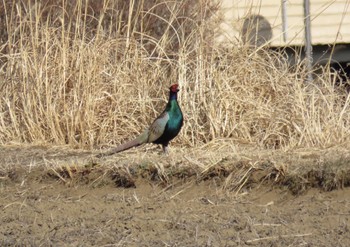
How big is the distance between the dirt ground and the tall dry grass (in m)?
0.96

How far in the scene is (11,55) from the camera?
996 cm

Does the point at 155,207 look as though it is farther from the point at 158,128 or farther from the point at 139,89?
the point at 139,89

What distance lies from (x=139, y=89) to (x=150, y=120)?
1.14 feet

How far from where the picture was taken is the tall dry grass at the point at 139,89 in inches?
364

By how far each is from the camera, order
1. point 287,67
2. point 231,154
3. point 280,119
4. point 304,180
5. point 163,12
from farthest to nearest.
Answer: point 163,12 < point 287,67 < point 280,119 < point 231,154 < point 304,180

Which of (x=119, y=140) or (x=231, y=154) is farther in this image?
(x=119, y=140)

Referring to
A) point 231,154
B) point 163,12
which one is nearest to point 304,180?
point 231,154

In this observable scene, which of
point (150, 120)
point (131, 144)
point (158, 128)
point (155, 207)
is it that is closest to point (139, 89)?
point (150, 120)

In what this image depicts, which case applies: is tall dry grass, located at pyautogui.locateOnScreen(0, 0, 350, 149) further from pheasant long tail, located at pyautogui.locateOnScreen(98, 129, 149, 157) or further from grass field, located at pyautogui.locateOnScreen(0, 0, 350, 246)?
pheasant long tail, located at pyautogui.locateOnScreen(98, 129, 149, 157)

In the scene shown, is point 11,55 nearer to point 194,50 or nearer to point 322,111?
point 194,50

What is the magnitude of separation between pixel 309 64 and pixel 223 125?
4.04 ft

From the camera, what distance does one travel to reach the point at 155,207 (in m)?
7.14

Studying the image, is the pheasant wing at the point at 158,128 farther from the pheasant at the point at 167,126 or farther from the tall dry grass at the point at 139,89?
the tall dry grass at the point at 139,89

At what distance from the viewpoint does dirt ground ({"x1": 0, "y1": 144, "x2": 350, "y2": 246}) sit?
6.32 m
